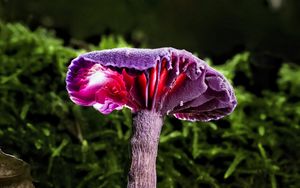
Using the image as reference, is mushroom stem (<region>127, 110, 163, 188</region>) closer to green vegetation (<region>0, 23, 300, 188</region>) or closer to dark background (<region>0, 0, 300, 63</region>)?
green vegetation (<region>0, 23, 300, 188</region>)

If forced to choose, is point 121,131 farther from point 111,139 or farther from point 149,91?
point 149,91

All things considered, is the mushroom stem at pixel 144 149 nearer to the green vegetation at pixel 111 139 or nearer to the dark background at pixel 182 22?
the green vegetation at pixel 111 139

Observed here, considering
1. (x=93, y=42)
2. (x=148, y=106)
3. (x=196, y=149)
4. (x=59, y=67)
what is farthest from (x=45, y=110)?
(x=93, y=42)

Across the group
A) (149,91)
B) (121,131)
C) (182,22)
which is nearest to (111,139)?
(121,131)

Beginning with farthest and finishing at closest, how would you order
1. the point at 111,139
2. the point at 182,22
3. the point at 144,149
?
the point at 182,22 → the point at 111,139 → the point at 144,149

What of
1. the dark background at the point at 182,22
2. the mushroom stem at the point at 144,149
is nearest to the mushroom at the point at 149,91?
the mushroom stem at the point at 144,149

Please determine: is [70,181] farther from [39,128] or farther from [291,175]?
[291,175]

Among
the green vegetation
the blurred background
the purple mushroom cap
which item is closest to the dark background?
the blurred background
